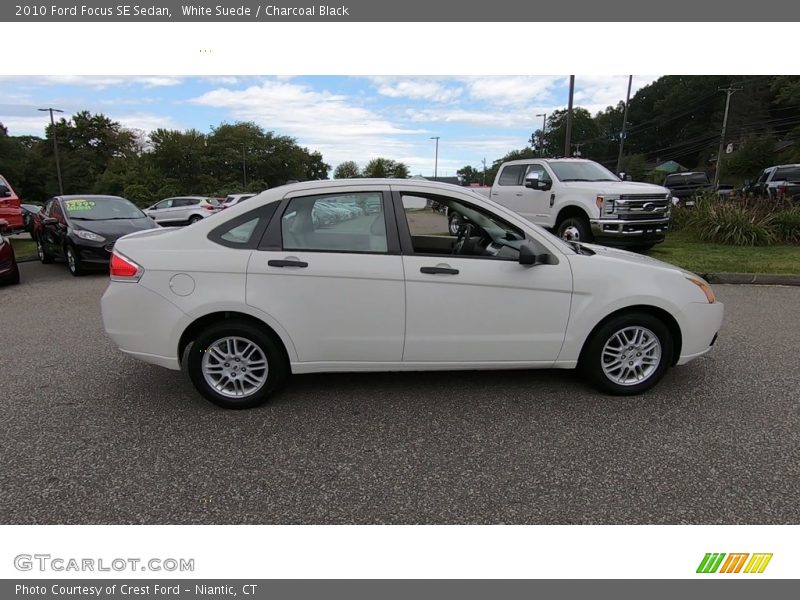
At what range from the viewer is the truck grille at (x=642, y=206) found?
32.2 ft

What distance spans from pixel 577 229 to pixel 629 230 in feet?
3.15

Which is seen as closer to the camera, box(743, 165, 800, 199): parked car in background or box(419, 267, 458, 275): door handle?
box(419, 267, 458, 275): door handle

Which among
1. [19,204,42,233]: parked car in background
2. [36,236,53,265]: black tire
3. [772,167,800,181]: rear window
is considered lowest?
[36,236,53,265]: black tire

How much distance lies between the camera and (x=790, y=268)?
30.1 feet

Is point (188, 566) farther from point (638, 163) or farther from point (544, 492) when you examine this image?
point (638, 163)

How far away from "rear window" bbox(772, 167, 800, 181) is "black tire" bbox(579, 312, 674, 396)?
1792 centimetres

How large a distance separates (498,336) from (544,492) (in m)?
1.28

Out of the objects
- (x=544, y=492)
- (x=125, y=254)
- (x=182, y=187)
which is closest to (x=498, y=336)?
(x=544, y=492)

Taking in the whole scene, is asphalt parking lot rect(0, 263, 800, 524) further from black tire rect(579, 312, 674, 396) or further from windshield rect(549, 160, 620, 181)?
windshield rect(549, 160, 620, 181)

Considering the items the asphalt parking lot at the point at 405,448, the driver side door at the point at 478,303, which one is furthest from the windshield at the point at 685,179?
the driver side door at the point at 478,303

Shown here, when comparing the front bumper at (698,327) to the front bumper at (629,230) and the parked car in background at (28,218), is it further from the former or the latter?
the parked car in background at (28,218)

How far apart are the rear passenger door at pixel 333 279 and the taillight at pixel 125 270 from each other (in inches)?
32.2

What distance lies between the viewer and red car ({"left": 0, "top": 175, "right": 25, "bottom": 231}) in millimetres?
→ 12523

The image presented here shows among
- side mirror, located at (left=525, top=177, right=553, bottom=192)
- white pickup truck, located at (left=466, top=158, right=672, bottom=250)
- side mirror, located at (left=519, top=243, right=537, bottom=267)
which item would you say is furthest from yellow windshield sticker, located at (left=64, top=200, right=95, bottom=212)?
side mirror, located at (left=519, top=243, right=537, bottom=267)
